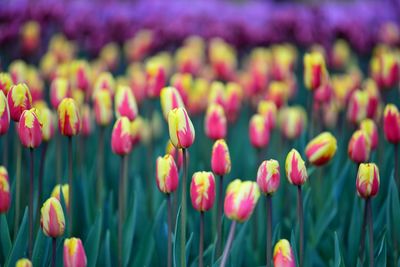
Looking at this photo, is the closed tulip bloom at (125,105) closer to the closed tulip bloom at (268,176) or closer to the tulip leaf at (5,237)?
the tulip leaf at (5,237)

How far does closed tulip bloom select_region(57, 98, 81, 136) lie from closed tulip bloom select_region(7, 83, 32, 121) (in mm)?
105

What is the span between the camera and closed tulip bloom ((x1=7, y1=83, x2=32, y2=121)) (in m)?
1.60

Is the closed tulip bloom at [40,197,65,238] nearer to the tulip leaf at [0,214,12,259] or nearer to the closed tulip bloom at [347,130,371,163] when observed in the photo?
the tulip leaf at [0,214,12,259]

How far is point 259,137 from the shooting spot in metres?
1.96

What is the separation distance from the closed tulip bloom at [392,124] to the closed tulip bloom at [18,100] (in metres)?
1.04

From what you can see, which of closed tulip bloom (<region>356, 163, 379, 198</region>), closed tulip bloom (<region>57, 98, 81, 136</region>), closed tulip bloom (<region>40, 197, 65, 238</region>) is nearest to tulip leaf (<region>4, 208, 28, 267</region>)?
closed tulip bloom (<region>40, 197, 65, 238</region>)

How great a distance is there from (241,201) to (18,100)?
66cm

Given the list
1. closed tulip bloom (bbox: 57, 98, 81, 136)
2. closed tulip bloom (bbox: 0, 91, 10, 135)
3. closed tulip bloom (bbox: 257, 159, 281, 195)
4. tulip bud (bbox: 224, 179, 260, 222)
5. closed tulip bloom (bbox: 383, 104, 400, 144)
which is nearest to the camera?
tulip bud (bbox: 224, 179, 260, 222)

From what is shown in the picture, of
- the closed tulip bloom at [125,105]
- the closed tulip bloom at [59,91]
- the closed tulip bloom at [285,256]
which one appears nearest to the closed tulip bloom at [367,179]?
the closed tulip bloom at [285,256]

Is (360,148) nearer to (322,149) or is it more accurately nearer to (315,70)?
(322,149)

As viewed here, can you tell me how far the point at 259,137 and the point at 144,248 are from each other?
1.64 feet

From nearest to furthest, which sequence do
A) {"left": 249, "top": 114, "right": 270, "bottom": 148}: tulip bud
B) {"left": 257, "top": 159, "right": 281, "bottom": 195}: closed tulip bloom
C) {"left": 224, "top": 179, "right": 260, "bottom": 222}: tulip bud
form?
{"left": 224, "top": 179, "right": 260, "bottom": 222}: tulip bud → {"left": 257, "top": 159, "right": 281, "bottom": 195}: closed tulip bloom → {"left": 249, "top": 114, "right": 270, "bottom": 148}: tulip bud

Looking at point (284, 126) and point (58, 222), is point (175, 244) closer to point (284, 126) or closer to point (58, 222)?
point (58, 222)

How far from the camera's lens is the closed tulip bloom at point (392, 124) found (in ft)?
6.06
